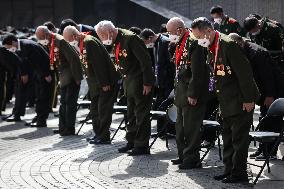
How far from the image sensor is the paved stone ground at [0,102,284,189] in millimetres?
9430

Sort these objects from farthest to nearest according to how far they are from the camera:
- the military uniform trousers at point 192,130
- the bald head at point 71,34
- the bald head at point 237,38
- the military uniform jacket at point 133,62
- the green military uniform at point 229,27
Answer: the green military uniform at point 229,27
the bald head at point 71,34
the military uniform jacket at point 133,62
the military uniform trousers at point 192,130
the bald head at point 237,38

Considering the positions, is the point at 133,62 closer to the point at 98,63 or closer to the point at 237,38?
the point at 98,63

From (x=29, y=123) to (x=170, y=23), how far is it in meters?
6.57

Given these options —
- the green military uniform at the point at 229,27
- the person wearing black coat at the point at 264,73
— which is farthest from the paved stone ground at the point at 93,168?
the green military uniform at the point at 229,27

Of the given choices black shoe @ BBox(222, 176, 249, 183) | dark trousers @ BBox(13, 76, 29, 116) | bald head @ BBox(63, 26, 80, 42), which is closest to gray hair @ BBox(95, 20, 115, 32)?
bald head @ BBox(63, 26, 80, 42)

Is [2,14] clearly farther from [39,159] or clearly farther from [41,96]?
[39,159]

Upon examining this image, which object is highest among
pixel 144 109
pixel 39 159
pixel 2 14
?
pixel 2 14

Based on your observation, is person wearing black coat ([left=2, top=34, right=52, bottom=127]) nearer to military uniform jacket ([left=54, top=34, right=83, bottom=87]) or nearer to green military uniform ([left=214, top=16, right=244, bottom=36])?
military uniform jacket ([left=54, top=34, right=83, bottom=87])

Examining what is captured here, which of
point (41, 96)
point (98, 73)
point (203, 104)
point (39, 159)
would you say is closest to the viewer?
point (203, 104)

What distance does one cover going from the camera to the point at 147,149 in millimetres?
11859

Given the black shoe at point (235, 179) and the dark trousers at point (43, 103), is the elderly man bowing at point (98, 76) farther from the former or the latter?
the black shoe at point (235, 179)

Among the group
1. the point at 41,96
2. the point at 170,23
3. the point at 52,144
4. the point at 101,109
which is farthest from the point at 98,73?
the point at 41,96

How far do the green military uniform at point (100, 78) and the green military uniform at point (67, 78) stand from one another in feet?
3.60

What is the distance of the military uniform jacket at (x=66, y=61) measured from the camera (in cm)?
1422
